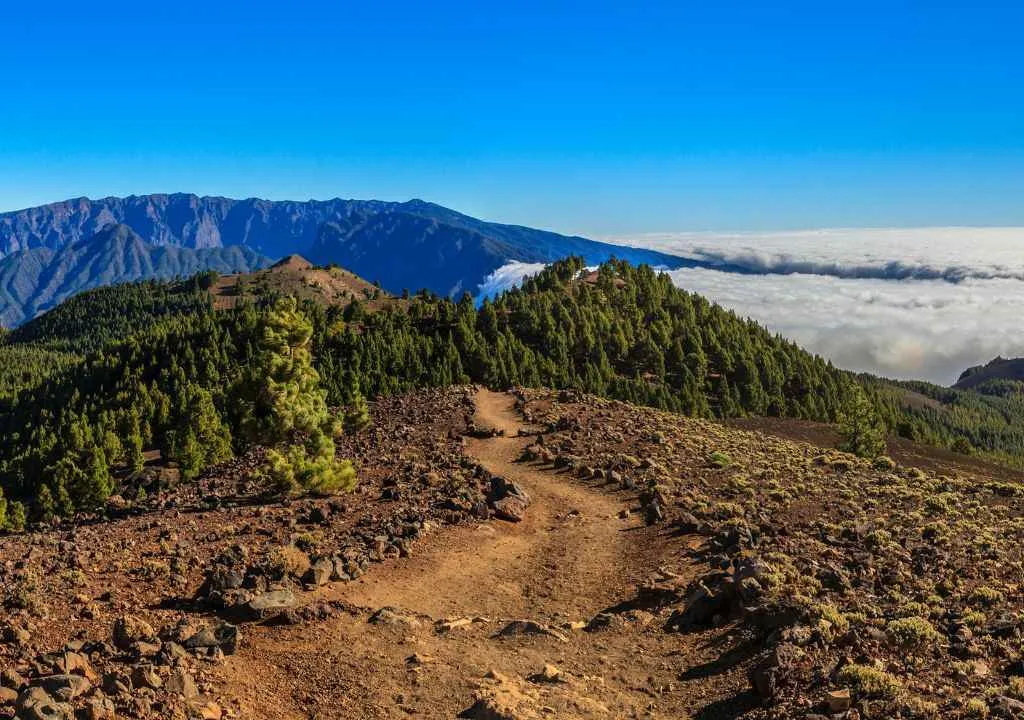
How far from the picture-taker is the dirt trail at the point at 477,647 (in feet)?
54.5

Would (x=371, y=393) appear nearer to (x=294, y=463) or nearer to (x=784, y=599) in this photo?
(x=294, y=463)

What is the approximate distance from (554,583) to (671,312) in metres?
148

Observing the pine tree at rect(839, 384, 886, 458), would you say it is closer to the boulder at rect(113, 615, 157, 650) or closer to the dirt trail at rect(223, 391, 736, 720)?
the dirt trail at rect(223, 391, 736, 720)

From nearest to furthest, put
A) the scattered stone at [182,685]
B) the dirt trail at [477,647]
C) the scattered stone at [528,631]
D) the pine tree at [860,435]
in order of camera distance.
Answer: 1. the scattered stone at [182,685]
2. the dirt trail at [477,647]
3. the scattered stone at [528,631]
4. the pine tree at [860,435]

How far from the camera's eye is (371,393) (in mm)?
100875

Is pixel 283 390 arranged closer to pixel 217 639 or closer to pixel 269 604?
pixel 269 604

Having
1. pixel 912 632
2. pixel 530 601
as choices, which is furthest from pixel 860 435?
pixel 912 632

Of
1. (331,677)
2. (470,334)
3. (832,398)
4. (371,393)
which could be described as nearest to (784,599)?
(331,677)

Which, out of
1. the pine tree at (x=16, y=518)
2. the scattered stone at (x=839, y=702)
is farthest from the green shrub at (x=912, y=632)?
the pine tree at (x=16, y=518)

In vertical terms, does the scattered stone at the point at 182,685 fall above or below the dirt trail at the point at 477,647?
above

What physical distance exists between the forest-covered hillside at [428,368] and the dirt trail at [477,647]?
5780 centimetres

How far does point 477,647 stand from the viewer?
1986 centimetres

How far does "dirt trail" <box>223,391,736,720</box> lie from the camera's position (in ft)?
54.5

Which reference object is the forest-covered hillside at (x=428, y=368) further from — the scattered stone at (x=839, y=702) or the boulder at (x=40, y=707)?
the scattered stone at (x=839, y=702)
